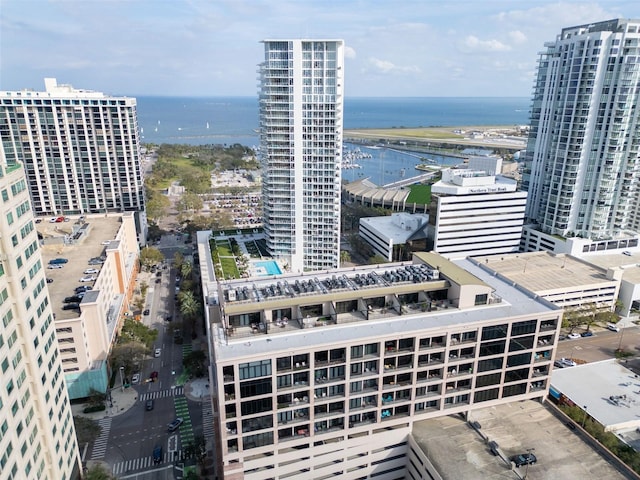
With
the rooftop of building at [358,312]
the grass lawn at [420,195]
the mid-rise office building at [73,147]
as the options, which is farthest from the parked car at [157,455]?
the grass lawn at [420,195]

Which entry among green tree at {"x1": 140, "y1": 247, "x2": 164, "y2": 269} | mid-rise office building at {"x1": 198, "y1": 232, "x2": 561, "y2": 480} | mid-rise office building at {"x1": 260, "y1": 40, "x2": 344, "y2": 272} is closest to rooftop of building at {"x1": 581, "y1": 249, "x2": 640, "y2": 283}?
mid-rise office building at {"x1": 260, "y1": 40, "x2": 344, "y2": 272}

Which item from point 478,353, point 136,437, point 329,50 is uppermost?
point 329,50

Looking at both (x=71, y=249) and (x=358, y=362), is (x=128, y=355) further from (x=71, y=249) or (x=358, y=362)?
(x=358, y=362)

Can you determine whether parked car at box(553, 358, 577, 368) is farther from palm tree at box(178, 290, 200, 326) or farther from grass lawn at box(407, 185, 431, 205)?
grass lawn at box(407, 185, 431, 205)

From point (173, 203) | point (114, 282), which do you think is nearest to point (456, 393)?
point (114, 282)

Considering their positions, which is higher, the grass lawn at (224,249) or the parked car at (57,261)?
the parked car at (57,261)

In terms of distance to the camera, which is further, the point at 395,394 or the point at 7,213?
the point at 395,394

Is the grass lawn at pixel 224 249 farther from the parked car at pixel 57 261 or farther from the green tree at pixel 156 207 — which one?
the green tree at pixel 156 207

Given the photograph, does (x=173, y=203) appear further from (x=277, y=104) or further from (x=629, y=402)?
(x=629, y=402)
